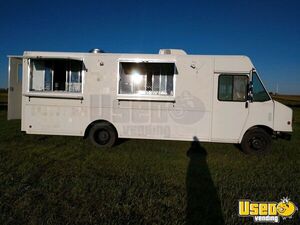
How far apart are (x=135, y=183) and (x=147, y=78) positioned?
12.2 feet

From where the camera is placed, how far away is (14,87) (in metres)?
6.64

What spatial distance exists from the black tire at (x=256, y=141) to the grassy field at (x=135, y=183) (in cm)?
26

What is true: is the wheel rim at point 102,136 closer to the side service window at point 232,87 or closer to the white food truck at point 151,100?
the white food truck at point 151,100

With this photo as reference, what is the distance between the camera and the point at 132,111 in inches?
248

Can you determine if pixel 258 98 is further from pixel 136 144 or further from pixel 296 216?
pixel 136 144

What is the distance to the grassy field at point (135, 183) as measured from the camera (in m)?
3.06

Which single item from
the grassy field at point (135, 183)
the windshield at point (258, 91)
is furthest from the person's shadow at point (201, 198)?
the windshield at point (258, 91)

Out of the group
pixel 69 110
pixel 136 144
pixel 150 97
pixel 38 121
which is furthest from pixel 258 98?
pixel 38 121

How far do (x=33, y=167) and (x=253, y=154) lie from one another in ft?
19.5

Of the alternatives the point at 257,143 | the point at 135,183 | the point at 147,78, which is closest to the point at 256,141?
the point at 257,143

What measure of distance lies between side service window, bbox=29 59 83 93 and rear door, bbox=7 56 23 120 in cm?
51

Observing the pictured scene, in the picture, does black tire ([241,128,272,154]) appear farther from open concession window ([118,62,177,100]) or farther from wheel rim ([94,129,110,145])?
wheel rim ([94,129,110,145])

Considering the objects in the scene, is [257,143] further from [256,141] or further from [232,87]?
[232,87]

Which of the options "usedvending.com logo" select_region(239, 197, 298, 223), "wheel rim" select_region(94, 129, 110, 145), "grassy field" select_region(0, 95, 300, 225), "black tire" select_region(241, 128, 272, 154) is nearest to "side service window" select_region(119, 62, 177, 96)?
"wheel rim" select_region(94, 129, 110, 145)
